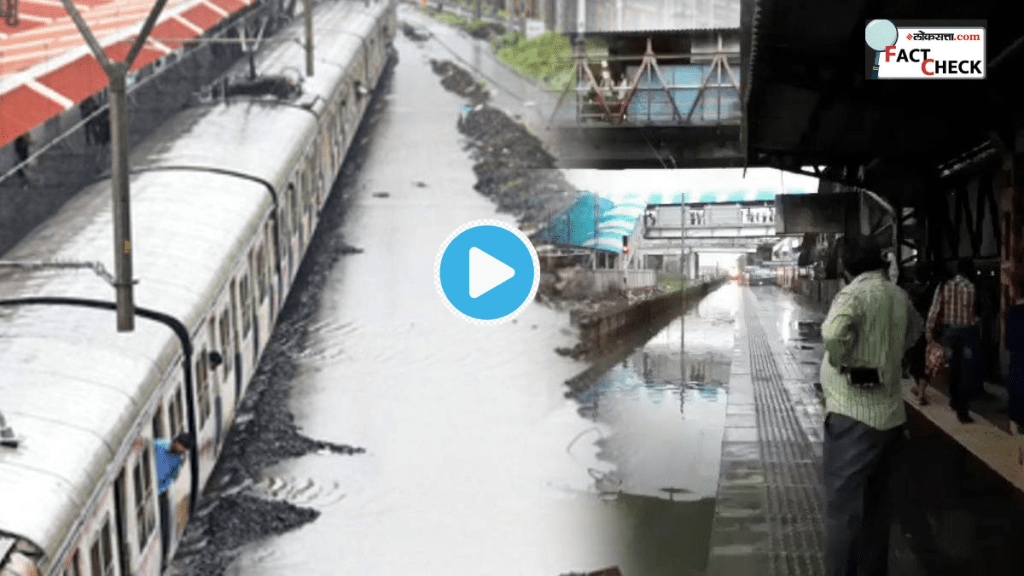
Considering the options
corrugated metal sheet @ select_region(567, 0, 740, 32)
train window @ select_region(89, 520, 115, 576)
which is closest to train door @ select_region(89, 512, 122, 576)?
train window @ select_region(89, 520, 115, 576)

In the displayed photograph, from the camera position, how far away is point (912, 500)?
999 centimetres

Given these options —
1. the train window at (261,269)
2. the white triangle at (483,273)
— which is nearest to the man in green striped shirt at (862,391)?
the white triangle at (483,273)

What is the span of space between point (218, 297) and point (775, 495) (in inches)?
175

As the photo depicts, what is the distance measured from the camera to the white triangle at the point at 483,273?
11.9 meters

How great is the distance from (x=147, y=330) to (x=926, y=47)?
522 centimetres

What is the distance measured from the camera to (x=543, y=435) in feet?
57.8

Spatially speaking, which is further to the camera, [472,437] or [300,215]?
[300,215]

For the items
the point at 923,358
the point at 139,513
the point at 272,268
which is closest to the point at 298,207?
the point at 272,268

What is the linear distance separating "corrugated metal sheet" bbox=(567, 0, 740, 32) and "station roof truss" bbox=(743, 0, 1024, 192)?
5240 millimetres

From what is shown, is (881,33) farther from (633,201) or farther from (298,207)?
(298,207)

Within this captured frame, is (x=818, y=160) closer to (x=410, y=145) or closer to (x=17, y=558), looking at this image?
(x=17, y=558)

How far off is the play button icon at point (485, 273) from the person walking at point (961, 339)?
10.4 ft

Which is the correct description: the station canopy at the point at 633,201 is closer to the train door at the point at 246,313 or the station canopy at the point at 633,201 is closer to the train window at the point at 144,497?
the train door at the point at 246,313

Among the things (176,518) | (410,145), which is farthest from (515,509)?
(410,145)
